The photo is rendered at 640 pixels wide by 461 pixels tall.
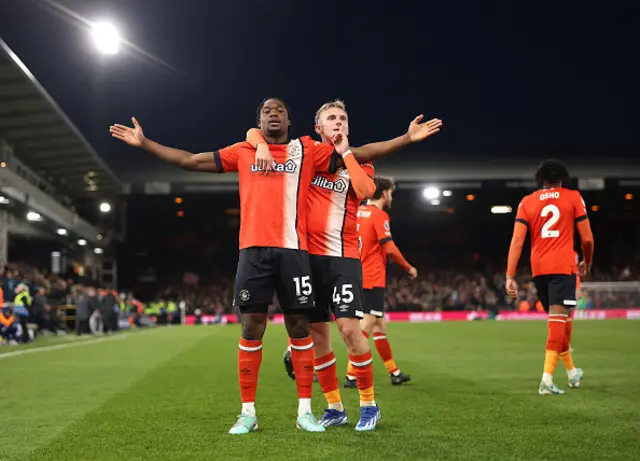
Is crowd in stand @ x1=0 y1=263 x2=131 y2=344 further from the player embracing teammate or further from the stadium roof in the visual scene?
the player embracing teammate

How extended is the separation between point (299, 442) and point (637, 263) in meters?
50.7

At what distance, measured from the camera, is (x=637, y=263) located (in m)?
51.4

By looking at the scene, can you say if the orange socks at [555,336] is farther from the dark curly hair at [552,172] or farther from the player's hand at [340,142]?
the player's hand at [340,142]

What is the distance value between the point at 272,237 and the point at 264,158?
0.53m

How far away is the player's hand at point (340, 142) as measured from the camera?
5.46 metres

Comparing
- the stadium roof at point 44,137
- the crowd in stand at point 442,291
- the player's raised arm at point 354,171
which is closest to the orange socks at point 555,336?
the player's raised arm at point 354,171

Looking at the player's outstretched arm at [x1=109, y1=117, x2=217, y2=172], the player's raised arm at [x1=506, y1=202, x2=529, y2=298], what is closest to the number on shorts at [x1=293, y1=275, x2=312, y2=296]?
the player's outstretched arm at [x1=109, y1=117, x2=217, y2=172]

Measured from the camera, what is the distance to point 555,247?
315 inches

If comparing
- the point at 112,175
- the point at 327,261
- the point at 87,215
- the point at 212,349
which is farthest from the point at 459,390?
the point at 87,215

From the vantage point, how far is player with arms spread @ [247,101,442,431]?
553 cm

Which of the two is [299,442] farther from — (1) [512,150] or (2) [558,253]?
(1) [512,150]

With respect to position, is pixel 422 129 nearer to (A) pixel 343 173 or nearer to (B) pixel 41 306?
(A) pixel 343 173

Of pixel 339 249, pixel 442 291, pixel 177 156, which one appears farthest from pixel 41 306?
pixel 442 291

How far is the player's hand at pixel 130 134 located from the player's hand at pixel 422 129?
6.26 ft
